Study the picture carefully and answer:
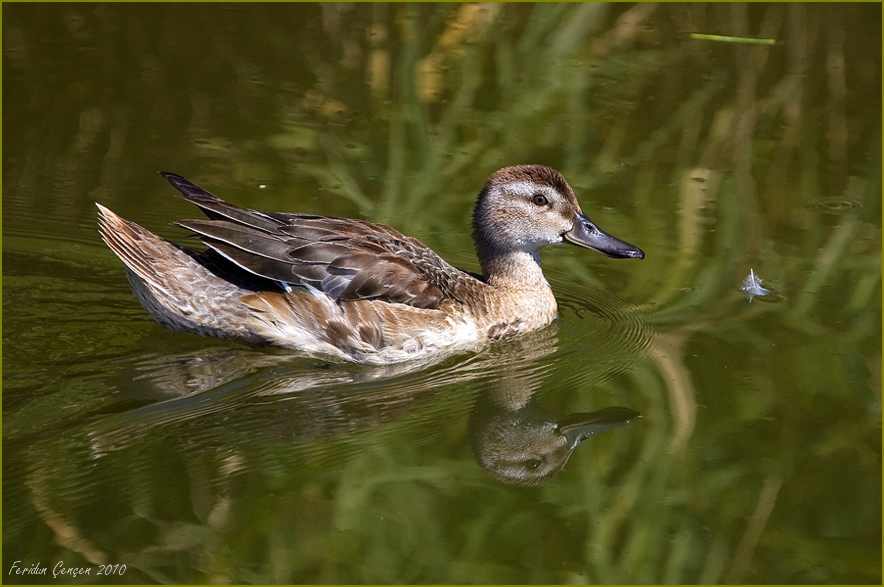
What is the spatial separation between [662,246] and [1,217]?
4.66 metres

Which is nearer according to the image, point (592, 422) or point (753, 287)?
point (592, 422)

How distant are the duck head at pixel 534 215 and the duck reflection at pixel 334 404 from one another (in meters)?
0.85

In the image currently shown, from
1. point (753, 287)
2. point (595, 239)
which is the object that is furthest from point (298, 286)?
point (753, 287)

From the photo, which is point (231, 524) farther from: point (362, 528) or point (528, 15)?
point (528, 15)

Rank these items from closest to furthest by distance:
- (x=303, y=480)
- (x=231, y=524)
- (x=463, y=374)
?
(x=231, y=524) → (x=303, y=480) → (x=463, y=374)

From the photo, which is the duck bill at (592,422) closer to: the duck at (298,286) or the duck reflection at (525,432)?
the duck reflection at (525,432)

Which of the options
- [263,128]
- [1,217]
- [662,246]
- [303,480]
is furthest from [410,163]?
[303,480]

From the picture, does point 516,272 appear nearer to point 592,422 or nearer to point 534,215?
point 534,215

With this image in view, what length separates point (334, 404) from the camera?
6.46 meters

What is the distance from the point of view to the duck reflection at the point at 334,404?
19.9 feet

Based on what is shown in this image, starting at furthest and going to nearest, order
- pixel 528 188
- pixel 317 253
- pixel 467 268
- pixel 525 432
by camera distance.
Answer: pixel 467 268 < pixel 528 188 < pixel 317 253 < pixel 525 432

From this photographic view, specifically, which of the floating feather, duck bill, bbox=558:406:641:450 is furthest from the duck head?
duck bill, bbox=558:406:641:450

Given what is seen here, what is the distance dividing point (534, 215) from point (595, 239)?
436mm

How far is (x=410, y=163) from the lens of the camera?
9.09 metres
